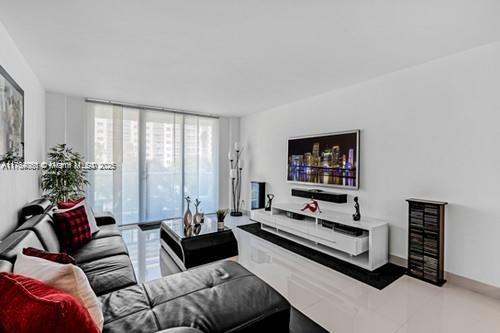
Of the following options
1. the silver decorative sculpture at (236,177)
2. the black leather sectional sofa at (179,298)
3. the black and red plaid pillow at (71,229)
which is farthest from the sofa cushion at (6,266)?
the silver decorative sculpture at (236,177)

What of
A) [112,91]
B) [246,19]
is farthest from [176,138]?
[246,19]

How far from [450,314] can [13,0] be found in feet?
13.8

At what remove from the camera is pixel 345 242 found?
3.04 metres

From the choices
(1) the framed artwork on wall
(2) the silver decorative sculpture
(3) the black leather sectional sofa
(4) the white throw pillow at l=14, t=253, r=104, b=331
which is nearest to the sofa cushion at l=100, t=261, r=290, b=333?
(3) the black leather sectional sofa

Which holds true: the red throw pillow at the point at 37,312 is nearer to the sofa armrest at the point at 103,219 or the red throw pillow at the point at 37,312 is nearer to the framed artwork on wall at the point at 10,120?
the framed artwork on wall at the point at 10,120

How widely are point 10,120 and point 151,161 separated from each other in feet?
9.45

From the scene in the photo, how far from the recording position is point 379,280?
2676mm

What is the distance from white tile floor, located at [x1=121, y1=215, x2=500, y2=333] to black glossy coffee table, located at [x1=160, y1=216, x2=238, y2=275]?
10.9 inches

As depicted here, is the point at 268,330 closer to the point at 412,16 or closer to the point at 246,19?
the point at 246,19

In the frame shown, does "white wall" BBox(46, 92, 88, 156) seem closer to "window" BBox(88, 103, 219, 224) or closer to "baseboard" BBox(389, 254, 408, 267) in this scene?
"window" BBox(88, 103, 219, 224)

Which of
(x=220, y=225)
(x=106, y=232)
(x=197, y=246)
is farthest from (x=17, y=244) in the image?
(x=220, y=225)

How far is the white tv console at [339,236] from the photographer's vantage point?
9.66 ft

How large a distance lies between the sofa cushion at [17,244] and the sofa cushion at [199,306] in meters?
0.56

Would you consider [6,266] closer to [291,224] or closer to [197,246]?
[197,246]
